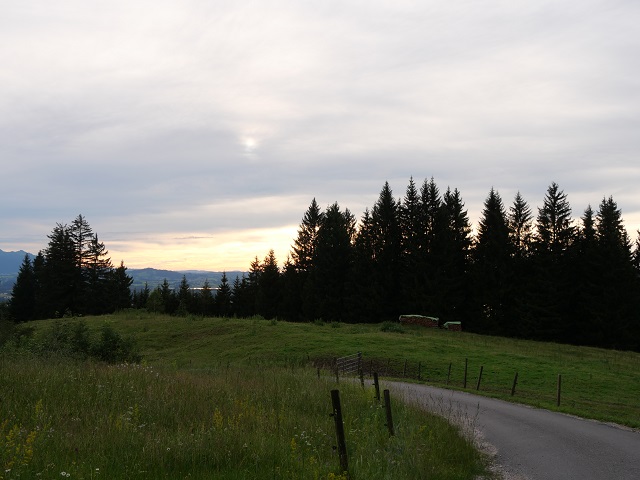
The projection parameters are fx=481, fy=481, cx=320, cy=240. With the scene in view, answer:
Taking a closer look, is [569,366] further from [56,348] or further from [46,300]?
[46,300]

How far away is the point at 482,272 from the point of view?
65.6 metres

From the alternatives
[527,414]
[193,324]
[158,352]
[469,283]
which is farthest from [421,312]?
[527,414]

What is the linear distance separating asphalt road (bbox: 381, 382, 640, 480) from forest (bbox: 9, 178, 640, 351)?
155 feet

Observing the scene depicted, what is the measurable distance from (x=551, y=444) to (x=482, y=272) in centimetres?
5592

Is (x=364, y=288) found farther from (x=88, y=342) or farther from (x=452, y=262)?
(x=88, y=342)

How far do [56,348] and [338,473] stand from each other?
1601 centimetres

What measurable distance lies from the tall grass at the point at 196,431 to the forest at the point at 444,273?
47883 mm

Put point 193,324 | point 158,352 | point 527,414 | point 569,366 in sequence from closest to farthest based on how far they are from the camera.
Answer: 1. point 527,414
2. point 569,366
3. point 158,352
4. point 193,324

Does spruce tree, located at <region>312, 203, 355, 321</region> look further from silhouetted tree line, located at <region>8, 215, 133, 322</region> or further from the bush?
the bush

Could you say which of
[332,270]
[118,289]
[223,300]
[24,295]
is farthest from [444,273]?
[24,295]

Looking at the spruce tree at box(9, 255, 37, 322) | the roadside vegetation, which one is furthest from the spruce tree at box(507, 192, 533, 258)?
the spruce tree at box(9, 255, 37, 322)

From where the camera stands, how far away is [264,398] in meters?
11.4

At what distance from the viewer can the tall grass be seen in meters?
6.76

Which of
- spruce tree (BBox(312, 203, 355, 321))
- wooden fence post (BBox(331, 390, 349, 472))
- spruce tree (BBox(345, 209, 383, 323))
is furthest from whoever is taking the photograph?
spruce tree (BBox(312, 203, 355, 321))
